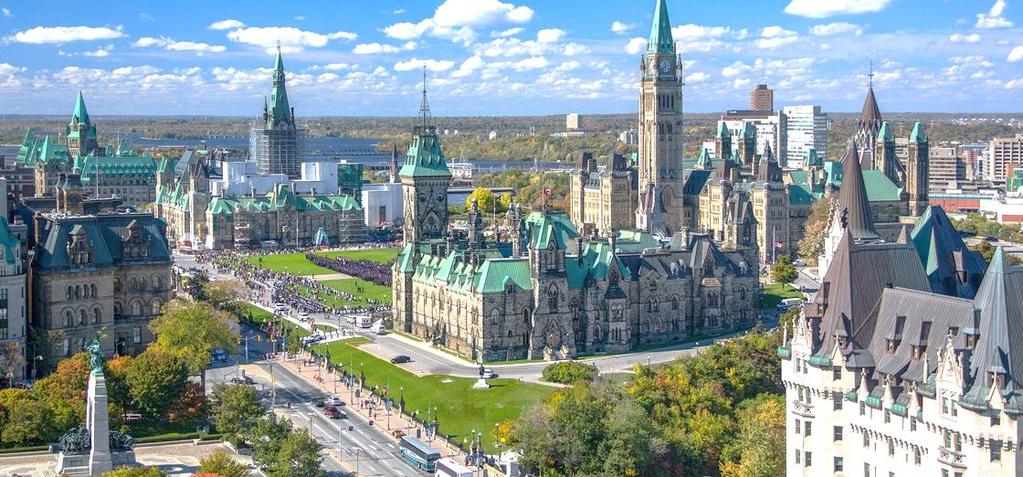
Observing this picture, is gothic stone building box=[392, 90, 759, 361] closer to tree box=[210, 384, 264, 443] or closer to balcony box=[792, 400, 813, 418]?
tree box=[210, 384, 264, 443]

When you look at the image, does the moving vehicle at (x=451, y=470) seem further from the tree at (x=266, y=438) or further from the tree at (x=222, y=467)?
the tree at (x=222, y=467)

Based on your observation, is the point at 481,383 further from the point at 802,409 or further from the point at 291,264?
the point at 291,264

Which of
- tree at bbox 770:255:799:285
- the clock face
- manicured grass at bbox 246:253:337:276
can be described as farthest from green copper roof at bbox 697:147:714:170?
manicured grass at bbox 246:253:337:276

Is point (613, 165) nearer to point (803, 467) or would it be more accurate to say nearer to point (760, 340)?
point (760, 340)

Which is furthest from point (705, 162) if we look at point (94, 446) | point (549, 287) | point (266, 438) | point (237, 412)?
point (94, 446)

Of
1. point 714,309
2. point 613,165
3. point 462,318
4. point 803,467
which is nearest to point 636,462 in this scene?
point 803,467

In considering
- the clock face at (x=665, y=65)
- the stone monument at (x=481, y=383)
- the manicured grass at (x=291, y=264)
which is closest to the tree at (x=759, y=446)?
the stone monument at (x=481, y=383)
